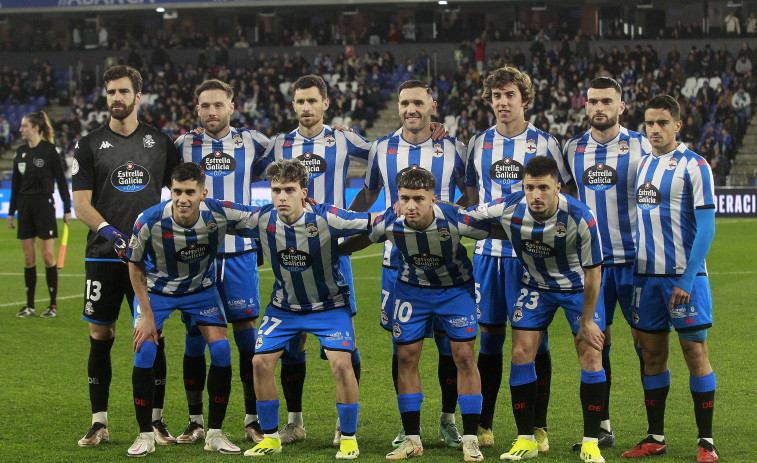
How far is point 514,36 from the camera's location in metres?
33.2

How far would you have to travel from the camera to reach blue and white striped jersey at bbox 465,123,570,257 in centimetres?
593

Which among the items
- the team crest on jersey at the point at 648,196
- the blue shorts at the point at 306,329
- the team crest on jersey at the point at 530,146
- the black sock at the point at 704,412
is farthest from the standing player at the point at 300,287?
the black sock at the point at 704,412

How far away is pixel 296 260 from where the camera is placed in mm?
5594

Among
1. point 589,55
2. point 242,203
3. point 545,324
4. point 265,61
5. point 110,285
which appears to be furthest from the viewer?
point 265,61

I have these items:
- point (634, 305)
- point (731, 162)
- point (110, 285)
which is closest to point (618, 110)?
point (634, 305)

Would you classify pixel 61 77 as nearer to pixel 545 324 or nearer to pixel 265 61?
pixel 265 61

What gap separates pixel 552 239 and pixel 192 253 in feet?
6.79

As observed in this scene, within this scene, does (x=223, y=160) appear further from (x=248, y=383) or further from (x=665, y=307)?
(x=665, y=307)

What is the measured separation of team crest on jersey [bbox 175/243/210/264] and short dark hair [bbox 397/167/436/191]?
123 cm

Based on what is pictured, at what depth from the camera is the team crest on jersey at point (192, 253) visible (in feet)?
18.5

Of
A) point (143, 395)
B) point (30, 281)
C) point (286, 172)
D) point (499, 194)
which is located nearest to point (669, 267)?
point (499, 194)

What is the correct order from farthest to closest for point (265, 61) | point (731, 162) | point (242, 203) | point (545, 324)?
1. point (265, 61)
2. point (731, 162)
3. point (242, 203)
4. point (545, 324)

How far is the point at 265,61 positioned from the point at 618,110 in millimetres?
28598

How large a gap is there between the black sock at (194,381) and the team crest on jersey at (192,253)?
0.70 meters
